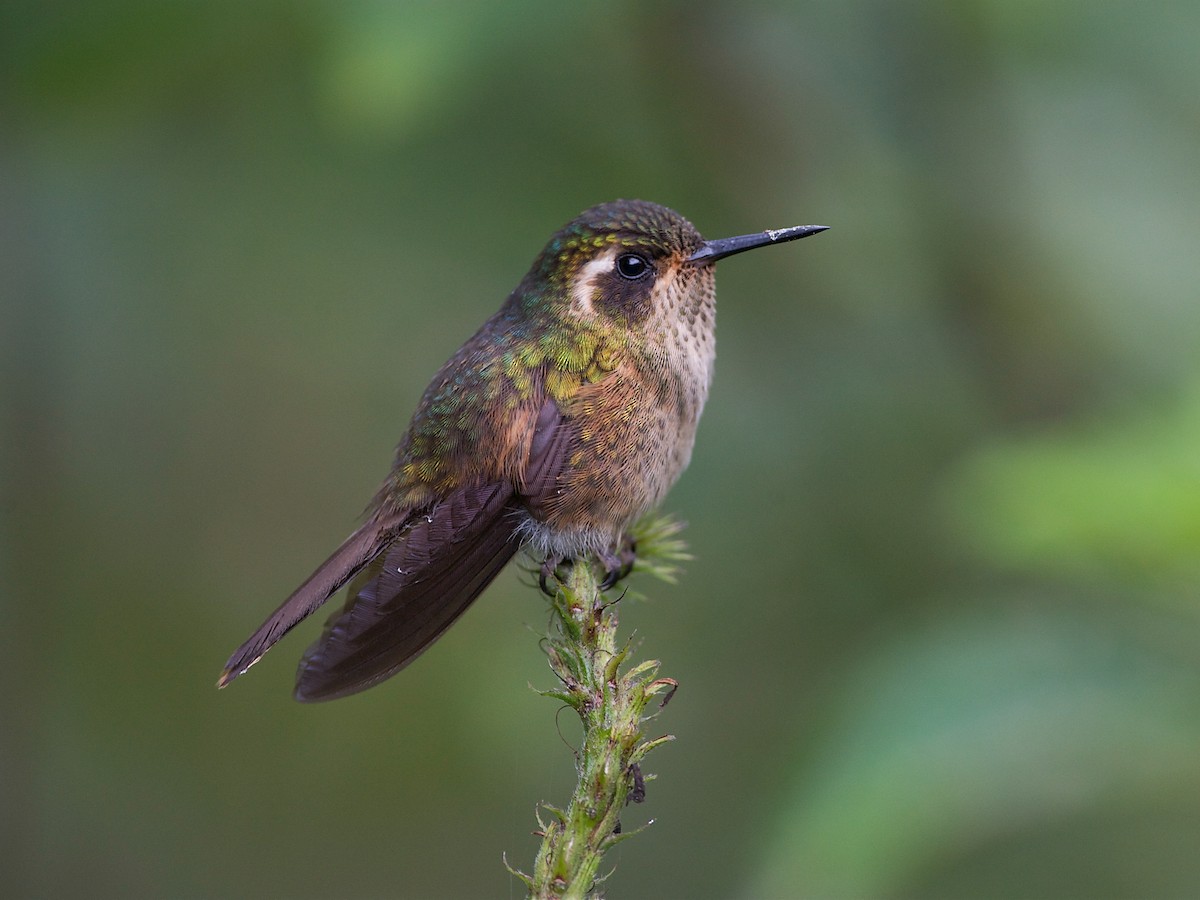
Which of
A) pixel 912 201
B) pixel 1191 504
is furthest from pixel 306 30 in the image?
pixel 1191 504

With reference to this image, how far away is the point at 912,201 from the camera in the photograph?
4.33 meters

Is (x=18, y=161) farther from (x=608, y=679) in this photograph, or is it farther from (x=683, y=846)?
(x=683, y=846)

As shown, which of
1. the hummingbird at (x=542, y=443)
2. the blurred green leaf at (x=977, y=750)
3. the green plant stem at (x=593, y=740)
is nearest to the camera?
the green plant stem at (x=593, y=740)

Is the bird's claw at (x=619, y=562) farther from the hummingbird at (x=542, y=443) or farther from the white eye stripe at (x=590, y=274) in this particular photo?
the white eye stripe at (x=590, y=274)

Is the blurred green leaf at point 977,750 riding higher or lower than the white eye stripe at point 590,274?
lower

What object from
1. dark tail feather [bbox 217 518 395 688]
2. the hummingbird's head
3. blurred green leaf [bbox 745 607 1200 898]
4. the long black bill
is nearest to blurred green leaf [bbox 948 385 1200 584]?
blurred green leaf [bbox 745 607 1200 898]

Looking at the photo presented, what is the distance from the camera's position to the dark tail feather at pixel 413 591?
10.0 ft

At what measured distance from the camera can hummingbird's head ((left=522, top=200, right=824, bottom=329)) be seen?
12.9 feet

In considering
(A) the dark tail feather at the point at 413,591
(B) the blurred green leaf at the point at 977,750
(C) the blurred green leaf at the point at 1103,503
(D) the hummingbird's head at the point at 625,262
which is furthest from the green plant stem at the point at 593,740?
(D) the hummingbird's head at the point at 625,262

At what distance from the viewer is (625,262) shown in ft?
13.0

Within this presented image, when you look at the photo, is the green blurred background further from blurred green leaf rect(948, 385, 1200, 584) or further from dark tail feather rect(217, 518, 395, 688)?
dark tail feather rect(217, 518, 395, 688)

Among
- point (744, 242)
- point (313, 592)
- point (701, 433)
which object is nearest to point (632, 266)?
point (744, 242)

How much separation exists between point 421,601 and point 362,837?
381cm

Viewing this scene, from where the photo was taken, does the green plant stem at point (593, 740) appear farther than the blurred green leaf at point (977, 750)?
No
